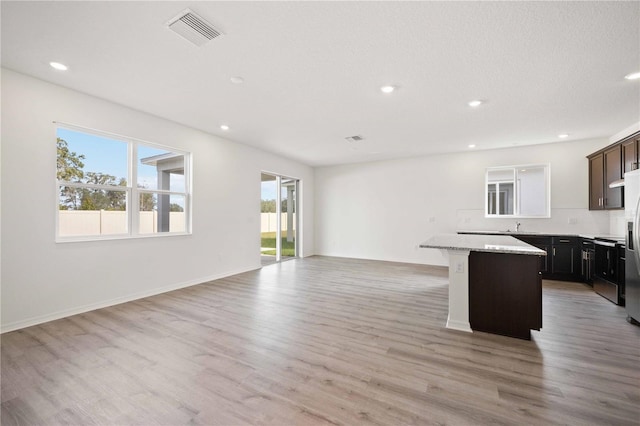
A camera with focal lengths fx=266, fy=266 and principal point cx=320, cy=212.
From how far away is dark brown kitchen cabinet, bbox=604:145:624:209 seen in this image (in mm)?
4285

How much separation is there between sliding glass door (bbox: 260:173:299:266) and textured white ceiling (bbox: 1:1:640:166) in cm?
282

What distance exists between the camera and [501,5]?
191 centimetres

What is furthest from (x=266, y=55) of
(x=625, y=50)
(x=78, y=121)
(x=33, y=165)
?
(x=625, y=50)

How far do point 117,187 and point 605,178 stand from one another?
315 inches

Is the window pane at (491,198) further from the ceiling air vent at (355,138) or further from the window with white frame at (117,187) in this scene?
the window with white frame at (117,187)

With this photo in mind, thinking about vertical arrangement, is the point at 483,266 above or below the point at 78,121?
below

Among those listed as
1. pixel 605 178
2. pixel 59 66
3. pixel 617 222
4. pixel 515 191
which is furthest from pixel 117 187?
pixel 617 222

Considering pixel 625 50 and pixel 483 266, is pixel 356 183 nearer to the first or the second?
pixel 483 266

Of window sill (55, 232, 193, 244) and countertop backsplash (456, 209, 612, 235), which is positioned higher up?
countertop backsplash (456, 209, 612, 235)

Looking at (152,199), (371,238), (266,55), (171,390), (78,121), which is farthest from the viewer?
(371,238)

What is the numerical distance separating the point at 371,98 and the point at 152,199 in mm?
3752

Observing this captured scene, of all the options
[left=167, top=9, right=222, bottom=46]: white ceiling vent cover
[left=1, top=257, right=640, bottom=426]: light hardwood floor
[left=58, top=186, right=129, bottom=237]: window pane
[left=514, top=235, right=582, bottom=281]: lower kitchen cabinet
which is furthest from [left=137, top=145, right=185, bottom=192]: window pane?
[left=514, top=235, right=582, bottom=281]: lower kitchen cabinet

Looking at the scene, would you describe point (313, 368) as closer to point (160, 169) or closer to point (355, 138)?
point (160, 169)

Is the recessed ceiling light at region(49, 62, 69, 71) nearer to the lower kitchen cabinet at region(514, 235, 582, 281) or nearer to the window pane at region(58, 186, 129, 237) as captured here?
the window pane at region(58, 186, 129, 237)
